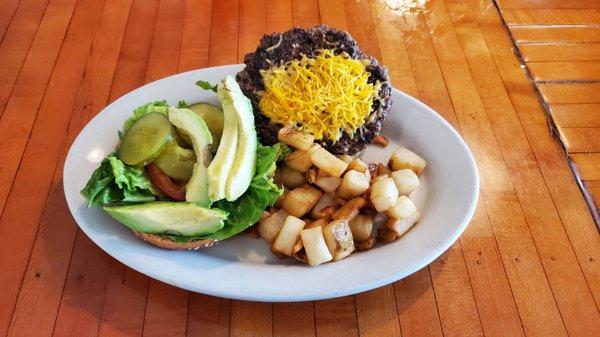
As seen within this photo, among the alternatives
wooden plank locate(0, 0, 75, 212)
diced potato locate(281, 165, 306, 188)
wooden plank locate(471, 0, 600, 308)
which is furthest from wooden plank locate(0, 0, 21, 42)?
wooden plank locate(471, 0, 600, 308)

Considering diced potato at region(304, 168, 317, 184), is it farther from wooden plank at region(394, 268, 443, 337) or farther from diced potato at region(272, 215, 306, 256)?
wooden plank at region(394, 268, 443, 337)

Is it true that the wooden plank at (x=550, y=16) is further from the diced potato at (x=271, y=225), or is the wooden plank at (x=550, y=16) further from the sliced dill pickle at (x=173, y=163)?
the sliced dill pickle at (x=173, y=163)

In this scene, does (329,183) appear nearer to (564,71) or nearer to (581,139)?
(581,139)

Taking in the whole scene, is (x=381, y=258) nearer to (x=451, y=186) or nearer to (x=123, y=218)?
(x=451, y=186)

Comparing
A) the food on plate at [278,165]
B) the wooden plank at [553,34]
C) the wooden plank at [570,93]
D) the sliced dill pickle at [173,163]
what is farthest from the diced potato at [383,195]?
the wooden plank at [553,34]

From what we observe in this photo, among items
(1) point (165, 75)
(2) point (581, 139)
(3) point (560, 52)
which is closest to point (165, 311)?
(1) point (165, 75)

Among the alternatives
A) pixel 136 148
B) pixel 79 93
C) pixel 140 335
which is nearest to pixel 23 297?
pixel 140 335

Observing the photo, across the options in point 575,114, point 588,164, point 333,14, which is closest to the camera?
point 588,164
